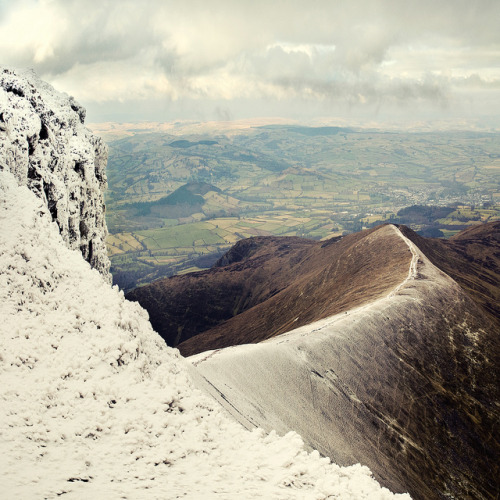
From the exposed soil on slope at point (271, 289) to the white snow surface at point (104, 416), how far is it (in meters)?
40.1

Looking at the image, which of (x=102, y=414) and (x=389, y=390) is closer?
(x=102, y=414)

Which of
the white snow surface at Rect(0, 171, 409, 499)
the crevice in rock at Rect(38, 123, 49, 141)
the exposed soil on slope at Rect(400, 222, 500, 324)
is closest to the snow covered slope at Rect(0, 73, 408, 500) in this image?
the white snow surface at Rect(0, 171, 409, 499)

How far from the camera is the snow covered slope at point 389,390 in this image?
100 feet

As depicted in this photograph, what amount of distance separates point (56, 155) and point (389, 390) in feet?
127

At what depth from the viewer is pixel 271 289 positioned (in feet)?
419

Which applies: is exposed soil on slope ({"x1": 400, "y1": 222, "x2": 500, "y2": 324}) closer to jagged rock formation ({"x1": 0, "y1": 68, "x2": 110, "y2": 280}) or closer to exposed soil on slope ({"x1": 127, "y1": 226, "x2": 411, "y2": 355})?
exposed soil on slope ({"x1": 127, "y1": 226, "x2": 411, "y2": 355})

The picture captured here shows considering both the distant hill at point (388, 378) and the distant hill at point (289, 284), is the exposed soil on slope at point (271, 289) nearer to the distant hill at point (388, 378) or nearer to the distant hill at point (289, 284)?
the distant hill at point (289, 284)

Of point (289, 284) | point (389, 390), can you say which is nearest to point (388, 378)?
point (389, 390)

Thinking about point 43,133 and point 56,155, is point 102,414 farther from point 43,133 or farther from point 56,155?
point 43,133

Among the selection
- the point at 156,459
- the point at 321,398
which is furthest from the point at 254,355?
the point at 156,459

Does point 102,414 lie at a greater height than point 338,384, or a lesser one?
greater

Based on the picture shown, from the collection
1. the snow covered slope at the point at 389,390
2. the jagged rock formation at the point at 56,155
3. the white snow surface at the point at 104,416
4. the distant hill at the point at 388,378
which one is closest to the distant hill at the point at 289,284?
the distant hill at the point at 388,378

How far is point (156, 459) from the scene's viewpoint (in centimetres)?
1527

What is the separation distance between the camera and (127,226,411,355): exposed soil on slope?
2810 inches
